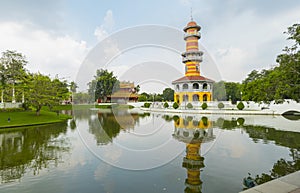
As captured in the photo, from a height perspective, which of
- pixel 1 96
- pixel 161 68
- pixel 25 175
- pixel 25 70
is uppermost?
pixel 25 70

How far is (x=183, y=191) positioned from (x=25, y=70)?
3452cm

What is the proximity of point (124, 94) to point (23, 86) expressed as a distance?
141 feet

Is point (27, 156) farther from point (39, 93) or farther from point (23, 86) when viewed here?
point (23, 86)

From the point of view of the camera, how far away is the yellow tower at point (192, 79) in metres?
45.4

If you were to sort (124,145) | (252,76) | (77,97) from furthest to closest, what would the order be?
1. (77,97)
2. (252,76)
3. (124,145)

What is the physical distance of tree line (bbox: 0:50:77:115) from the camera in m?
23.8

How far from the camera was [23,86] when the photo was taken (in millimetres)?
25484

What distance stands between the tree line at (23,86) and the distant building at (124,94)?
3710cm

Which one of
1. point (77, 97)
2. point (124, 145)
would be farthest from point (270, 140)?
point (77, 97)

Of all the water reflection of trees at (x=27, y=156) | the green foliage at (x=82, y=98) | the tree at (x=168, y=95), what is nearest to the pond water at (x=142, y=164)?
the water reflection of trees at (x=27, y=156)

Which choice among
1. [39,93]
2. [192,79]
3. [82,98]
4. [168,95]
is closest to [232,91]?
[168,95]

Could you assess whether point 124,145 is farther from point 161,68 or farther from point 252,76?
point 252,76

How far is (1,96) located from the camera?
2723 centimetres

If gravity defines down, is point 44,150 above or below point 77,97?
below
